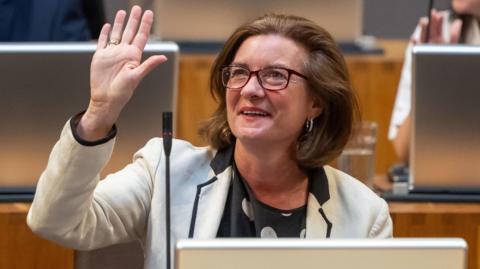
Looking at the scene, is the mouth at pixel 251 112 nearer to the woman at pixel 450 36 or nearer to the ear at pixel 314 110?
the ear at pixel 314 110

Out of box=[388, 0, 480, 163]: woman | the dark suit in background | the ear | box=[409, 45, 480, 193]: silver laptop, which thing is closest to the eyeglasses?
the ear

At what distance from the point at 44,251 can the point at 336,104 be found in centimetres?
63

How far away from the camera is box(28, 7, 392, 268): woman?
199cm

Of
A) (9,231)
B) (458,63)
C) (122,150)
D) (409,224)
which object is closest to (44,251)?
(9,231)

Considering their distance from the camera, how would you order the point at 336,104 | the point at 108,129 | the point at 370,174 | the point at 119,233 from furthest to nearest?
the point at 370,174
the point at 336,104
the point at 119,233
the point at 108,129

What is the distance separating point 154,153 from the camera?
2.08 m

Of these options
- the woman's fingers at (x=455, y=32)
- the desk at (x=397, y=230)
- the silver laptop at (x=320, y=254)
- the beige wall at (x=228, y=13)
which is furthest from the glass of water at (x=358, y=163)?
the silver laptop at (x=320, y=254)

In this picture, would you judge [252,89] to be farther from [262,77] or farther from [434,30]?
[434,30]

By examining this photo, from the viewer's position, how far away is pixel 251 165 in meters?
2.13

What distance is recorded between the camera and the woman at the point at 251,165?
1.99 meters

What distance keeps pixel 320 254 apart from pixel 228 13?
2440mm

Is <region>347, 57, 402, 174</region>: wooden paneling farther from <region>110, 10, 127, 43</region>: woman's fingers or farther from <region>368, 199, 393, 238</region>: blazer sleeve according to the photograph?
<region>110, 10, 127, 43</region>: woman's fingers

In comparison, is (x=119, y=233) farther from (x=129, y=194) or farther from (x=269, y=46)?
(x=269, y=46)

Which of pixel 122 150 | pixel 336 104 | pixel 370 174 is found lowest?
pixel 370 174
